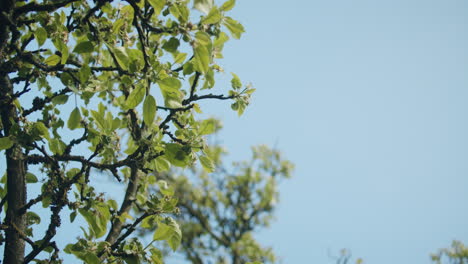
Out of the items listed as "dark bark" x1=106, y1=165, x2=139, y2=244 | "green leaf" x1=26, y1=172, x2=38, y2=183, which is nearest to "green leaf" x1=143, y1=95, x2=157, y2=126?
"dark bark" x1=106, y1=165, x2=139, y2=244

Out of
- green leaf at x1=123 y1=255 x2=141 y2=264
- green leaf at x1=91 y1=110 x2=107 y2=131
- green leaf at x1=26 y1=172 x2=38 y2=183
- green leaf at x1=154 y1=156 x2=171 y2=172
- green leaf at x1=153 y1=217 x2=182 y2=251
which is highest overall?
green leaf at x1=91 y1=110 x2=107 y2=131

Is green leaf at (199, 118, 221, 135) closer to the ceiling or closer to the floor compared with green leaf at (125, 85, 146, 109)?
closer to the ceiling

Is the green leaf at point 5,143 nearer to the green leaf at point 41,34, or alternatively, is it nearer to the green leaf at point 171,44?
the green leaf at point 41,34

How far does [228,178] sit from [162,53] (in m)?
10.7

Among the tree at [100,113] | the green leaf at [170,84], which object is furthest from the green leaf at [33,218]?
the green leaf at [170,84]

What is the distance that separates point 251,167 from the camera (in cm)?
1400

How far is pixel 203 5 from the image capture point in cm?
185

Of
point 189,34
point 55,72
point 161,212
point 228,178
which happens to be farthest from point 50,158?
point 228,178

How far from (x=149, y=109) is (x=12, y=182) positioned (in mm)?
1444

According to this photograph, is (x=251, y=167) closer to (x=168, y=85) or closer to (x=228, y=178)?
(x=228, y=178)

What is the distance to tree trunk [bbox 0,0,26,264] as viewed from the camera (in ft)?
8.41

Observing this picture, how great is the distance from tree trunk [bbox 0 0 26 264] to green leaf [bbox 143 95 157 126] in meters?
1.08

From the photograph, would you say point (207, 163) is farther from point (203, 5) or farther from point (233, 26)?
point (203, 5)

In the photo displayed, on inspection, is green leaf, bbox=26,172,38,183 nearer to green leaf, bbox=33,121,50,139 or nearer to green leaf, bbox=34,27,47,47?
green leaf, bbox=33,121,50,139
